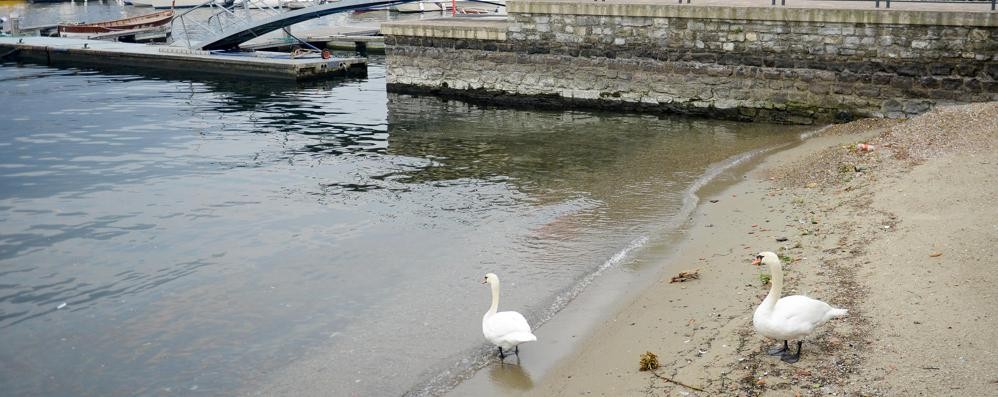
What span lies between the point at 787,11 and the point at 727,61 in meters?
1.94

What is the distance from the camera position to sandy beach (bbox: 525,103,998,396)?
23.0 feet

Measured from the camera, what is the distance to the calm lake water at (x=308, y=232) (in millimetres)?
9492

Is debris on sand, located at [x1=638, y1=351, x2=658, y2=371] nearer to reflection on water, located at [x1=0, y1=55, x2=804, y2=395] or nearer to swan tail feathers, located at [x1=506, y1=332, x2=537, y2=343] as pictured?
swan tail feathers, located at [x1=506, y1=332, x2=537, y2=343]

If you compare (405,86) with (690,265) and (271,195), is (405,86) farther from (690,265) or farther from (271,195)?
(690,265)

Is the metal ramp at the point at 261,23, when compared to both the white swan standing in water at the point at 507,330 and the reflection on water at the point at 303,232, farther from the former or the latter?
the white swan standing in water at the point at 507,330

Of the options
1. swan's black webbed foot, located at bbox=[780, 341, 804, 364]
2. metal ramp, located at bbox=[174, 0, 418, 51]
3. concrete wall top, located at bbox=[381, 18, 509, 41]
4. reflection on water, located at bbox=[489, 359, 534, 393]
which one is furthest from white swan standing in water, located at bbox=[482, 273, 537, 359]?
metal ramp, located at bbox=[174, 0, 418, 51]

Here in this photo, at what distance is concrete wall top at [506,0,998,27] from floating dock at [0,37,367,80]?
12.4m

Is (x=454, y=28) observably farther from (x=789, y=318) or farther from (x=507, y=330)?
(x=789, y=318)

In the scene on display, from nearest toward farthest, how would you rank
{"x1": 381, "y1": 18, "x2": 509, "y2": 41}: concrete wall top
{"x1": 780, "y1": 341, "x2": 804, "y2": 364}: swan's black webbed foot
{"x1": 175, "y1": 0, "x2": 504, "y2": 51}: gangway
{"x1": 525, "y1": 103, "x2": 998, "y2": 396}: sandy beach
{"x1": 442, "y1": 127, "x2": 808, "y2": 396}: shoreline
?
{"x1": 525, "y1": 103, "x2": 998, "y2": 396}: sandy beach
{"x1": 780, "y1": 341, "x2": 804, "y2": 364}: swan's black webbed foot
{"x1": 442, "y1": 127, "x2": 808, "y2": 396}: shoreline
{"x1": 381, "y1": 18, "x2": 509, "y2": 41}: concrete wall top
{"x1": 175, "y1": 0, "x2": 504, "y2": 51}: gangway

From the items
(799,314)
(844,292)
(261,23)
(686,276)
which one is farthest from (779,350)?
(261,23)

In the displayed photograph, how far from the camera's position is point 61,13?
82.8m

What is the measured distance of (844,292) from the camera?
28.3ft

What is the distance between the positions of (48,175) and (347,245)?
913cm

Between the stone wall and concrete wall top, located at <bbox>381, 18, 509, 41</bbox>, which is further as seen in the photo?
concrete wall top, located at <bbox>381, 18, 509, 41</bbox>
